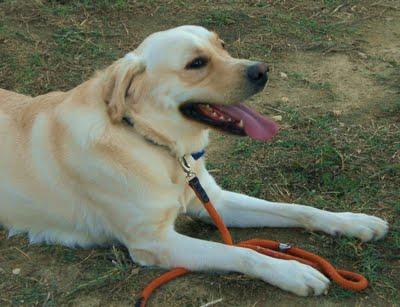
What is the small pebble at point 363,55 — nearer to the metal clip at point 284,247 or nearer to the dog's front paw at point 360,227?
the dog's front paw at point 360,227

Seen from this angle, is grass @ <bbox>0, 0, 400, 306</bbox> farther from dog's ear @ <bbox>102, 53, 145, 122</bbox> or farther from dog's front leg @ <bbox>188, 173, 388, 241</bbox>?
dog's ear @ <bbox>102, 53, 145, 122</bbox>

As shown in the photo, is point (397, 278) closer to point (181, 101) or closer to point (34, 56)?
point (181, 101)

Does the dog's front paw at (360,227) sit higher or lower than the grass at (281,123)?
higher

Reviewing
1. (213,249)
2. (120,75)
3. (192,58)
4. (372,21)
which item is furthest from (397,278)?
(372,21)

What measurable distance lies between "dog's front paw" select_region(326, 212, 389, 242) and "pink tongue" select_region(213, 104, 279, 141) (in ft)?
1.75

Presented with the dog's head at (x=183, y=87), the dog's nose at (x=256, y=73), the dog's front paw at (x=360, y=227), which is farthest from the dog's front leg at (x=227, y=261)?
the dog's nose at (x=256, y=73)

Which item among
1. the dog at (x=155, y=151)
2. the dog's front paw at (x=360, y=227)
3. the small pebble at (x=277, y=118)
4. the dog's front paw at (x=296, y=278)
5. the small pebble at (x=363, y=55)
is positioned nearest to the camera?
the dog's front paw at (x=296, y=278)

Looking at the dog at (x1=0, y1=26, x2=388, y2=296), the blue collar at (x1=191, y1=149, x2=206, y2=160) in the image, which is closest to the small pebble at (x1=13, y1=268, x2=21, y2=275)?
the dog at (x1=0, y1=26, x2=388, y2=296)

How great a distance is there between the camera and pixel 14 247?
10.5 ft

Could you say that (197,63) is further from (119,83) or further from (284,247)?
(284,247)

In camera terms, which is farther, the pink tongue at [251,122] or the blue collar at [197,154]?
the blue collar at [197,154]

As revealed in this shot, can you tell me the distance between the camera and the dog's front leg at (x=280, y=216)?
9.77ft

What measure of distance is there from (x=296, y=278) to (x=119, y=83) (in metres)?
1.11

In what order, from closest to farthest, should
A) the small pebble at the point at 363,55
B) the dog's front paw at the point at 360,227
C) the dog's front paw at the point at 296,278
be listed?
1. the dog's front paw at the point at 296,278
2. the dog's front paw at the point at 360,227
3. the small pebble at the point at 363,55
